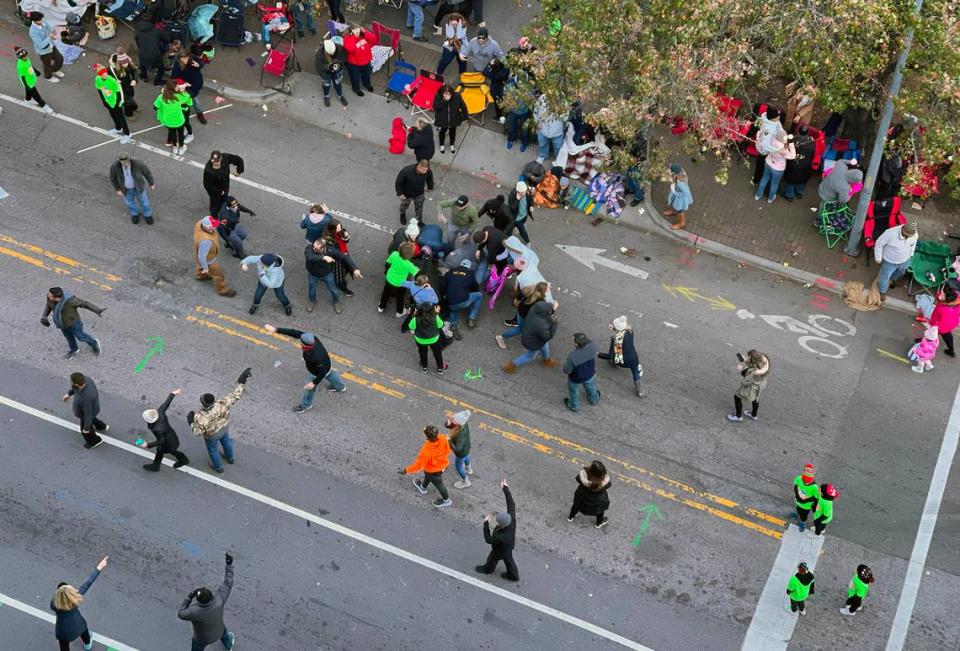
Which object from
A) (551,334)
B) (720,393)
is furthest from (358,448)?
(720,393)

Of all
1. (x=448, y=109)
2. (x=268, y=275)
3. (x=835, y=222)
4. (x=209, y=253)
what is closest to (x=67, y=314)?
(x=209, y=253)

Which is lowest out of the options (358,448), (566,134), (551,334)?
(358,448)

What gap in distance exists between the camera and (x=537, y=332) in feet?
50.4

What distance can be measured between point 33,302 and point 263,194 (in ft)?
14.3

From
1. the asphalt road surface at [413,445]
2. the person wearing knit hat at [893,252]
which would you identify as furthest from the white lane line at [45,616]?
the person wearing knit hat at [893,252]

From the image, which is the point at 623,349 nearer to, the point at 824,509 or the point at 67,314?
the point at 824,509

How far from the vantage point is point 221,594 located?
11.7 metres

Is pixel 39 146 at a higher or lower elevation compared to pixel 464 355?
higher

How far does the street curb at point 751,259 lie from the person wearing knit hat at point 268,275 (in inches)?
269

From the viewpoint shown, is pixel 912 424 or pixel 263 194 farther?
pixel 263 194

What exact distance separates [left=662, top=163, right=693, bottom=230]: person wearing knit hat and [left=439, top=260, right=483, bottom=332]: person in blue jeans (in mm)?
4166

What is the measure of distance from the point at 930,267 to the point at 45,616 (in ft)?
48.0

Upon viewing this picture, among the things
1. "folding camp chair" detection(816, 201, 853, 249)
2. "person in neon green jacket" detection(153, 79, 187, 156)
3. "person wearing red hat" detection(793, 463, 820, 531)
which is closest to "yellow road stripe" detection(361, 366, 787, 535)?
"person wearing red hat" detection(793, 463, 820, 531)

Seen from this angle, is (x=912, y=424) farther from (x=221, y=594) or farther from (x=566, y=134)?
(x=221, y=594)
